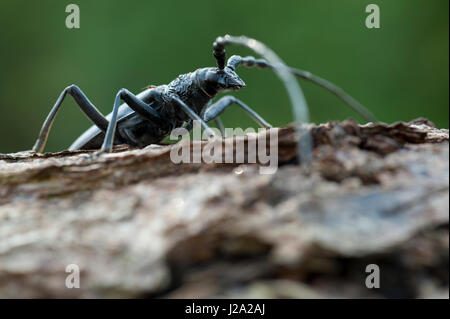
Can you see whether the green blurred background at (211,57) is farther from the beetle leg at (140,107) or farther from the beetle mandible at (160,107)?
the beetle leg at (140,107)

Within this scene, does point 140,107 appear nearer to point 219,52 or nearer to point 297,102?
point 219,52

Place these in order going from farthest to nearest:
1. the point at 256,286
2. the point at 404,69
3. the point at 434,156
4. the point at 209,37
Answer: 1. the point at 209,37
2. the point at 404,69
3. the point at 434,156
4. the point at 256,286

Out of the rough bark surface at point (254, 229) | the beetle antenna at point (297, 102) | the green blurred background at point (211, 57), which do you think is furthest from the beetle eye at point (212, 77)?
the green blurred background at point (211, 57)

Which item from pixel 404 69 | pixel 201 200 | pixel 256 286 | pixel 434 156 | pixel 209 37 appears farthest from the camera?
pixel 209 37

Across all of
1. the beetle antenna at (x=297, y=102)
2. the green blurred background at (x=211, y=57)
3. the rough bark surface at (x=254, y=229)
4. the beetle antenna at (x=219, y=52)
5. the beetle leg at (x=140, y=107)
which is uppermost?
the green blurred background at (x=211, y=57)

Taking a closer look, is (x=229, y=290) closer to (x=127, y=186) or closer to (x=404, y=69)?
(x=127, y=186)

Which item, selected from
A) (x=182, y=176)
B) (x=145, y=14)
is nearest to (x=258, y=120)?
(x=182, y=176)
